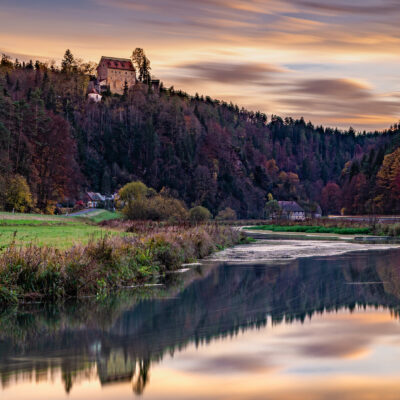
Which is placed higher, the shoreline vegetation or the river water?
the river water

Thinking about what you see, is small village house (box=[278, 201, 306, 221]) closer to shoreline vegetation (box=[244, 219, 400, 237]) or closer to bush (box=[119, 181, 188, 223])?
shoreline vegetation (box=[244, 219, 400, 237])

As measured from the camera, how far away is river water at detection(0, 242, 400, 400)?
1117cm

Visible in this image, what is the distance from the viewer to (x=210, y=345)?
14672 millimetres

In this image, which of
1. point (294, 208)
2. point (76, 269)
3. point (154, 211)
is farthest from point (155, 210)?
point (294, 208)

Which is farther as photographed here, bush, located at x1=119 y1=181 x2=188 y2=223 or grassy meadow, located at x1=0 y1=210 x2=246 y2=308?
bush, located at x1=119 y1=181 x2=188 y2=223

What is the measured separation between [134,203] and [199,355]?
201 ft

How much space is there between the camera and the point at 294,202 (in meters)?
200

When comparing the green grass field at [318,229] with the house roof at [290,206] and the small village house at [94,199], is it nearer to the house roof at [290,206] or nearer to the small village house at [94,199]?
the small village house at [94,199]

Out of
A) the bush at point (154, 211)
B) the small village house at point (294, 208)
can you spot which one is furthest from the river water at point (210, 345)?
the small village house at point (294, 208)

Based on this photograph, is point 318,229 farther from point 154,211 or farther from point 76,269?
point 76,269

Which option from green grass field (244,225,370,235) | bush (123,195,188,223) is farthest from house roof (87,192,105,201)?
bush (123,195,188,223)

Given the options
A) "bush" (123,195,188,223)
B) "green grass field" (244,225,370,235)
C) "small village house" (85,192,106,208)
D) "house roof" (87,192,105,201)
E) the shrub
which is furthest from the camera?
"house roof" (87,192,105,201)

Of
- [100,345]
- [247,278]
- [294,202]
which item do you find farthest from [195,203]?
[100,345]

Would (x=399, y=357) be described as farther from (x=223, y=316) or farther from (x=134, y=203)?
(x=134, y=203)
